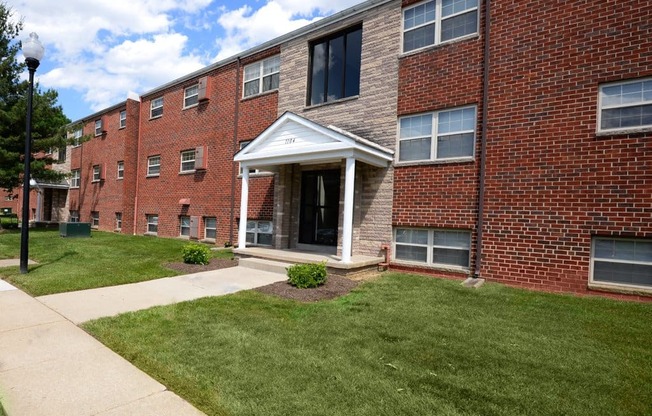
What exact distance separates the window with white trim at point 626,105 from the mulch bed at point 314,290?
5.76 meters

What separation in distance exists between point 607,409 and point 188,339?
4150 mm

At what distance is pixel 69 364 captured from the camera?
3627mm

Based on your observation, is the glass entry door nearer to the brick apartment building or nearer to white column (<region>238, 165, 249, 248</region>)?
the brick apartment building

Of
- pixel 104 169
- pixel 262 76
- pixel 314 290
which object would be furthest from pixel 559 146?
pixel 104 169

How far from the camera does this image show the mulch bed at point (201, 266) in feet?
29.3

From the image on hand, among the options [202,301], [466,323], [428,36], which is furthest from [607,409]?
[428,36]

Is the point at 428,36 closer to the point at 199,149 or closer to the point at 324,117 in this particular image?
the point at 324,117

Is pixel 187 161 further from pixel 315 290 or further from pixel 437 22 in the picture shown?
pixel 437 22

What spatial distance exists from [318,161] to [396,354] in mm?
6760

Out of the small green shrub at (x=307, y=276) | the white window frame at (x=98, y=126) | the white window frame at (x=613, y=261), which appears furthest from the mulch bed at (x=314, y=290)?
the white window frame at (x=98, y=126)

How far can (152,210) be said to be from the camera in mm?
17703

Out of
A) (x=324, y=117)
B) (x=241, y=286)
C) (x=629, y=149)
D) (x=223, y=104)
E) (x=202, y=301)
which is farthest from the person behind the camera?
(x=223, y=104)

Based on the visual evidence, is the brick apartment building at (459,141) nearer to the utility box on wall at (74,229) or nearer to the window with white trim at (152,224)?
the window with white trim at (152,224)

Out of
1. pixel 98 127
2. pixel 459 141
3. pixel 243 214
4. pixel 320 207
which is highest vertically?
pixel 98 127
